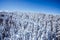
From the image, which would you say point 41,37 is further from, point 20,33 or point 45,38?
point 20,33

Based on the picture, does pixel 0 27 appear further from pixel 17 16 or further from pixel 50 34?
pixel 50 34

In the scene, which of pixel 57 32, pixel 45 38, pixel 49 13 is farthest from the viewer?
pixel 49 13

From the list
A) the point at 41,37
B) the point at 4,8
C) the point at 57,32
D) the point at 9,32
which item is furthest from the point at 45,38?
the point at 4,8

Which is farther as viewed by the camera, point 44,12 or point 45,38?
point 44,12

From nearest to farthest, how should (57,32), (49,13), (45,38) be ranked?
(45,38)
(57,32)
(49,13)

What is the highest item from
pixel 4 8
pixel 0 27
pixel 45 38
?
pixel 4 8

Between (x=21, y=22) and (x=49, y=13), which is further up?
(x=49, y=13)
